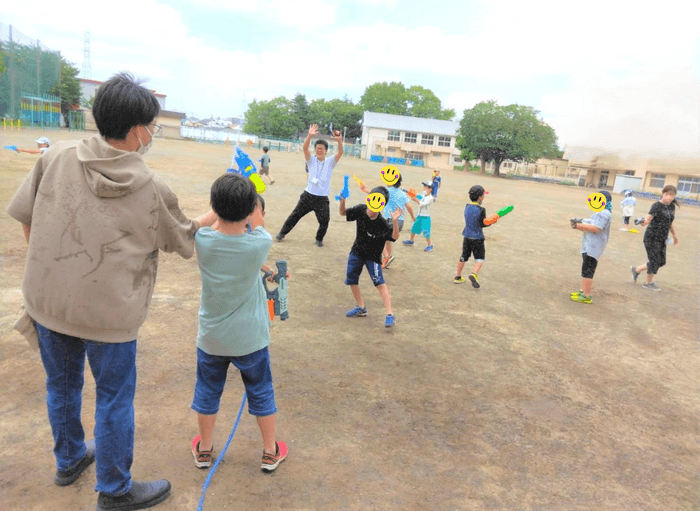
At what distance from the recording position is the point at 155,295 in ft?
16.6

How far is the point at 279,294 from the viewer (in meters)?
3.00

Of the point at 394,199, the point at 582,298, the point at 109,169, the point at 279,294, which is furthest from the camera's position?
the point at 394,199

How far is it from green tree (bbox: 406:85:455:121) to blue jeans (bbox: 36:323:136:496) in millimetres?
81028

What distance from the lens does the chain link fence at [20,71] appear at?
100ft

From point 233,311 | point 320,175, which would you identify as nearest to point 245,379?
point 233,311

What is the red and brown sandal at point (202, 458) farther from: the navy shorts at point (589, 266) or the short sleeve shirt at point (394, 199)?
the navy shorts at point (589, 266)

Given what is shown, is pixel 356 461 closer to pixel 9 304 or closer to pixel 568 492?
pixel 568 492

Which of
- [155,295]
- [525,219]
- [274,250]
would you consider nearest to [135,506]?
[155,295]

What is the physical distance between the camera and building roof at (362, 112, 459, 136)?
61969 millimetres

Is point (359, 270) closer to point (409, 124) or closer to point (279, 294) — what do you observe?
point (279, 294)

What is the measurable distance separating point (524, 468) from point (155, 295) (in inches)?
156

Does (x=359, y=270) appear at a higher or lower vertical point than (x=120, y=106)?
lower

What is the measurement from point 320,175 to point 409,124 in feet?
192

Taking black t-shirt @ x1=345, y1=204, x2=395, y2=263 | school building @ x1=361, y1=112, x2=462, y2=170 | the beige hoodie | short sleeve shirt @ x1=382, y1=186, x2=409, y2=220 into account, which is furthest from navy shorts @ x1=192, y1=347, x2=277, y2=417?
school building @ x1=361, y1=112, x2=462, y2=170
